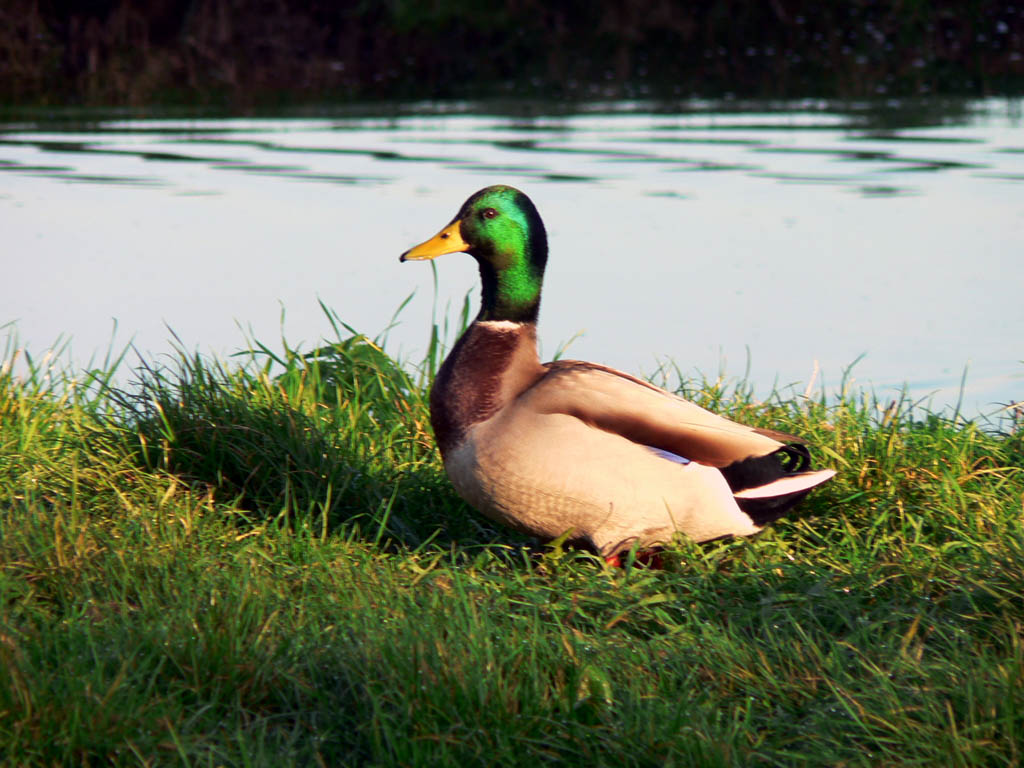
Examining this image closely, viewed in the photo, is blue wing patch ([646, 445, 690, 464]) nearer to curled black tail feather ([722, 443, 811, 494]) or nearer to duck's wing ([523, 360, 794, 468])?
duck's wing ([523, 360, 794, 468])

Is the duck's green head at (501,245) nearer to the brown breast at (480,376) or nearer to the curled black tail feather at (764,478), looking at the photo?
the brown breast at (480,376)

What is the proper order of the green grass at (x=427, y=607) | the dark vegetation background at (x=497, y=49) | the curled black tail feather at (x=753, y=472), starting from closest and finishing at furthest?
the green grass at (x=427, y=607) < the curled black tail feather at (x=753, y=472) < the dark vegetation background at (x=497, y=49)

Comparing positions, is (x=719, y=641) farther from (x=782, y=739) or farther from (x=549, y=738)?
(x=549, y=738)

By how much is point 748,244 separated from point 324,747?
6.29 m

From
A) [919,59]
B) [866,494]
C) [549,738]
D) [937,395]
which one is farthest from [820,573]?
[919,59]

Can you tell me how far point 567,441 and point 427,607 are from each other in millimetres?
580

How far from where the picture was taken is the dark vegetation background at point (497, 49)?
17.3 m

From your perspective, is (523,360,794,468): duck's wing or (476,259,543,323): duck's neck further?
(476,259,543,323): duck's neck

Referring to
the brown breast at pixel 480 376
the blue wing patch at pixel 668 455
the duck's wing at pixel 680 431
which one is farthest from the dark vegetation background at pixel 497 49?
the blue wing patch at pixel 668 455

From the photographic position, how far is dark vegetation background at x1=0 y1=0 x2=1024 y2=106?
17.3 m

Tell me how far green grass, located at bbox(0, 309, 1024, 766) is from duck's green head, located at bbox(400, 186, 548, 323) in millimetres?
620

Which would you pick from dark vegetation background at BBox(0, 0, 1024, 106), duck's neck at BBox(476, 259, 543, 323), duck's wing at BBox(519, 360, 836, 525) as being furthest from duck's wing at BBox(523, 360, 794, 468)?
dark vegetation background at BBox(0, 0, 1024, 106)

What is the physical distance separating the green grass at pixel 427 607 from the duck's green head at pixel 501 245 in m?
0.62

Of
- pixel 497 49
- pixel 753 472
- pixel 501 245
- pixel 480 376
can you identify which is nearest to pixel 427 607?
pixel 480 376
